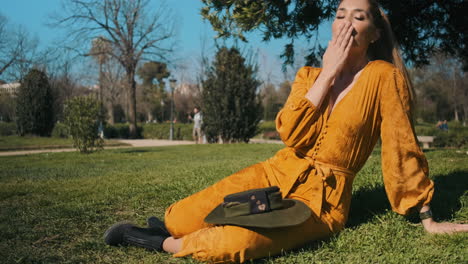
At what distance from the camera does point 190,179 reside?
506 centimetres

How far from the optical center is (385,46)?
239 centimetres

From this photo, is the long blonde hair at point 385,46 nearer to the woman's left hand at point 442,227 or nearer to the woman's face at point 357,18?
the woman's face at point 357,18

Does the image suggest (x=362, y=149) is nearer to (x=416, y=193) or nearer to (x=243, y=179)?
(x=416, y=193)

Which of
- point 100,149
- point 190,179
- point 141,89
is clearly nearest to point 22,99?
point 100,149

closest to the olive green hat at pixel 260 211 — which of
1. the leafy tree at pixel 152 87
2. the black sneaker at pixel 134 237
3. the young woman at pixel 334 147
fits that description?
the young woman at pixel 334 147

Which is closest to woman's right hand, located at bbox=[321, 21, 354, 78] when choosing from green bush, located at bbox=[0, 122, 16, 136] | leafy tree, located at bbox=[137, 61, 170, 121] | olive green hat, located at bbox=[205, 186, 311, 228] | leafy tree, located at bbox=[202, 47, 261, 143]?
olive green hat, located at bbox=[205, 186, 311, 228]

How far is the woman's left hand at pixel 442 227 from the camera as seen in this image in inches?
93.1

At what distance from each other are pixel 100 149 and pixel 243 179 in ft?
35.0

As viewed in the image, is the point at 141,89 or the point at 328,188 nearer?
the point at 328,188

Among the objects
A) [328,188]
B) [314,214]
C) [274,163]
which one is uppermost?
[274,163]

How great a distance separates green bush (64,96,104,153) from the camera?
438 inches

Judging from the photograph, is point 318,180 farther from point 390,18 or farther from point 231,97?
point 231,97

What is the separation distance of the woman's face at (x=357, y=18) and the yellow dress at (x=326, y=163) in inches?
7.5

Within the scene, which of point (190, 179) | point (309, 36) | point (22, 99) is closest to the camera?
point (190, 179)
